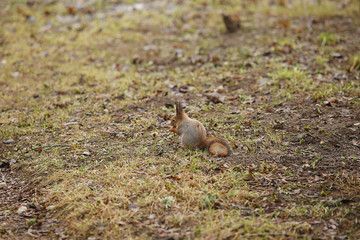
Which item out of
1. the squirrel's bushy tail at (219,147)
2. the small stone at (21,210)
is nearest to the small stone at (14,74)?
the small stone at (21,210)

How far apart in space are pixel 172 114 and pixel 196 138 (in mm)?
1526

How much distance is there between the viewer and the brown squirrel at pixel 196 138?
468 centimetres

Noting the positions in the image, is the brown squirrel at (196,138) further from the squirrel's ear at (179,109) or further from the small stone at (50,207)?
the small stone at (50,207)

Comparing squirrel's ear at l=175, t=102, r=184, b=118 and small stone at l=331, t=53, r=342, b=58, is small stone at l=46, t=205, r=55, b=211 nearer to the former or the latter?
squirrel's ear at l=175, t=102, r=184, b=118

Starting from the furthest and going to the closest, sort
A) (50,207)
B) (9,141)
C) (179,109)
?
(9,141) → (179,109) → (50,207)

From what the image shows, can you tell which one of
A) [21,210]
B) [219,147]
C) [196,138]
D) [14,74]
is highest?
[14,74]

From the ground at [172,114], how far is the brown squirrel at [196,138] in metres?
0.13

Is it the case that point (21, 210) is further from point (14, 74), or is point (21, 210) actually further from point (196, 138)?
point (14, 74)

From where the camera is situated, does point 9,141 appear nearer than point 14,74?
Yes

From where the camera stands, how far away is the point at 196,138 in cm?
475

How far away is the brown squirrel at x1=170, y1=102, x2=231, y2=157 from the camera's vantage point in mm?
4676

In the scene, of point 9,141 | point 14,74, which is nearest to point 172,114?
point 9,141

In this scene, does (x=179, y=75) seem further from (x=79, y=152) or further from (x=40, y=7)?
(x=40, y=7)

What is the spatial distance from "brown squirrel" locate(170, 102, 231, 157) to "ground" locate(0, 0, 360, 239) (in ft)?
0.43
